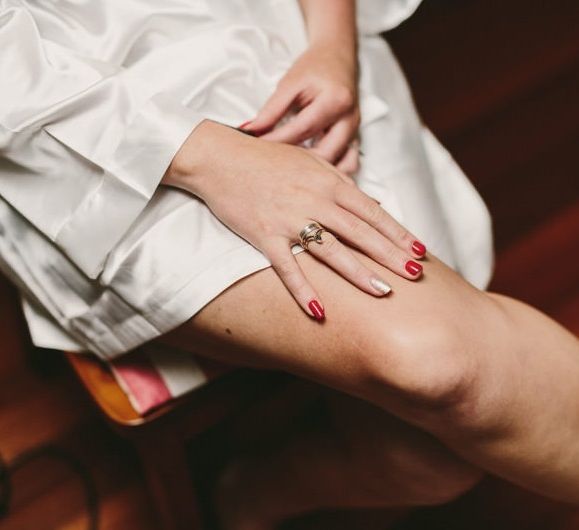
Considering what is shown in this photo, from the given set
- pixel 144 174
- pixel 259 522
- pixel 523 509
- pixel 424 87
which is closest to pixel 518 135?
pixel 424 87

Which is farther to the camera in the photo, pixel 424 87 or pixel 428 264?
pixel 424 87

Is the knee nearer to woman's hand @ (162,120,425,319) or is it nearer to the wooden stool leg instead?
woman's hand @ (162,120,425,319)

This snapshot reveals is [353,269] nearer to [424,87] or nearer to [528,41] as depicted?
[424,87]

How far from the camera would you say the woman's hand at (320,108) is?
704mm

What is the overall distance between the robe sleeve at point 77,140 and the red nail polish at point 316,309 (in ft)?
0.55

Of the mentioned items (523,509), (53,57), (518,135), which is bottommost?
(523,509)

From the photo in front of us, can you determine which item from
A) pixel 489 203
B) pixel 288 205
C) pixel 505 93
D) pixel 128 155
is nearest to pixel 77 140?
pixel 128 155

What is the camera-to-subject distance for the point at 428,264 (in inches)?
25.0

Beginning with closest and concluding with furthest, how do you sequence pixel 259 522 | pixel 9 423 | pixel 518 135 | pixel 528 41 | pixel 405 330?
pixel 405 330 < pixel 259 522 < pixel 9 423 < pixel 518 135 < pixel 528 41

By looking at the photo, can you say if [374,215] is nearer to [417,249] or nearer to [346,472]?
[417,249]

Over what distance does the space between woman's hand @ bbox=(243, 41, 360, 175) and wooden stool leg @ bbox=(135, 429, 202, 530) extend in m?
0.30

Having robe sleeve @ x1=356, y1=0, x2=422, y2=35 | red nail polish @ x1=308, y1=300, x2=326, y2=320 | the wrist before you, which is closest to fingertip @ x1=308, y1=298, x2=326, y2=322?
red nail polish @ x1=308, y1=300, x2=326, y2=320

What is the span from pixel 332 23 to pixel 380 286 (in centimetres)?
33

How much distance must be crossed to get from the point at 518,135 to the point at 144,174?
39.3 inches
